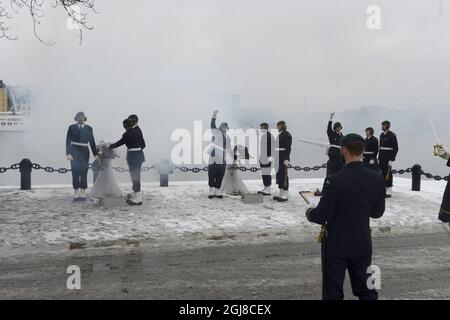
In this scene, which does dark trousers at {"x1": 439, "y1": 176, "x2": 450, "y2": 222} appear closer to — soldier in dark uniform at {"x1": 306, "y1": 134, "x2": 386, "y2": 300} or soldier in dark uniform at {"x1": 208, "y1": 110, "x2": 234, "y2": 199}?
soldier in dark uniform at {"x1": 306, "y1": 134, "x2": 386, "y2": 300}

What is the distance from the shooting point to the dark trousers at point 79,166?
8617 mm

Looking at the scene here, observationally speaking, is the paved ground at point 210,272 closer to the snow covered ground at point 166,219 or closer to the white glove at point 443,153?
the snow covered ground at point 166,219

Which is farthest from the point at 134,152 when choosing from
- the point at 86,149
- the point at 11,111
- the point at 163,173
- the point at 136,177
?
the point at 11,111

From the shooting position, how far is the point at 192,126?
38312 mm

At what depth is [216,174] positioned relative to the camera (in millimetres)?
9430

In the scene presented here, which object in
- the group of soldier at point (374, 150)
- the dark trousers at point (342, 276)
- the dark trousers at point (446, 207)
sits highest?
the group of soldier at point (374, 150)

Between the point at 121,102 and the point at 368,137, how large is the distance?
27407 mm

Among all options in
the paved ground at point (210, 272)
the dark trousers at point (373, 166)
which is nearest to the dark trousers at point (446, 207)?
the paved ground at point (210, 272)

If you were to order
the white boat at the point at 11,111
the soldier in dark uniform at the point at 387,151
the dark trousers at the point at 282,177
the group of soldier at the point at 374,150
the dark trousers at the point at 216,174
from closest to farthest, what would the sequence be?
the dark trousers at the point at 282,177, the dark trousers at the point at 216,174, the group of soldier at the point at 374,150, the soldier in dark uniform at the point at 387,151, the white boat at the point at 11,111

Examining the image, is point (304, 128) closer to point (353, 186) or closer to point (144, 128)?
point (144, 128)

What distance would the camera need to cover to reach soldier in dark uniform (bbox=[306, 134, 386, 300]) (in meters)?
3.17

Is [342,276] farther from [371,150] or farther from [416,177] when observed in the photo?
[416,177]

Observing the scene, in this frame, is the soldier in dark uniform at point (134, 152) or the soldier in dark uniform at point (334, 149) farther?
the soldier in dark uniform at point (334, 149)

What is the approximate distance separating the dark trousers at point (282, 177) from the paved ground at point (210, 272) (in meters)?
3.06
